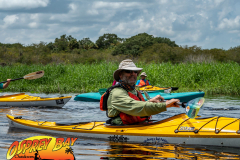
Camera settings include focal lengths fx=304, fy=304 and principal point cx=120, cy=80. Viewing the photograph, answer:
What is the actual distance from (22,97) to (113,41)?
125ft

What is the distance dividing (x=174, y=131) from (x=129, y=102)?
2.34 feet

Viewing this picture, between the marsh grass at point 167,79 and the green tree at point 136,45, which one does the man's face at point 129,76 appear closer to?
the marsh grass at point 167,79

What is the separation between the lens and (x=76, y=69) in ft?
54.7

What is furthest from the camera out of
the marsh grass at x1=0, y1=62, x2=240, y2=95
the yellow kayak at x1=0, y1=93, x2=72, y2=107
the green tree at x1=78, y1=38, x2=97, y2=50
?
the green tree at x1=78, y1=38, x2=97, y2=50

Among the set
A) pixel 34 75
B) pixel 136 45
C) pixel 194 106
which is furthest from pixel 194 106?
pixel 136 45

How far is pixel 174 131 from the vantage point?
3.88 m

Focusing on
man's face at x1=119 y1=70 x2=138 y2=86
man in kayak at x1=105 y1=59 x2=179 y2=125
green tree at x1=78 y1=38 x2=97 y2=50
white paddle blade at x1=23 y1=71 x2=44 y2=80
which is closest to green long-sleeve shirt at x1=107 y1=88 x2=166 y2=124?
man in kayak at x1=105 y1=59 x2=179 y2=125

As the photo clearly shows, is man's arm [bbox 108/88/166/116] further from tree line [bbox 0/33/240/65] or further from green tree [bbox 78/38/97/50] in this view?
green tree [bbox 78/38/97/50]

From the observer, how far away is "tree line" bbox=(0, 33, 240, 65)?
2500cm

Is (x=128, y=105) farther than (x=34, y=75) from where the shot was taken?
No

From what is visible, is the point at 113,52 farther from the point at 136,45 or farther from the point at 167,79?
the point at 167,79

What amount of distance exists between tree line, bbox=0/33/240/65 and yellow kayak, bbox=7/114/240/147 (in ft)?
37.2

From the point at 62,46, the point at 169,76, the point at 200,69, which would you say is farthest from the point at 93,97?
the point at 62,46

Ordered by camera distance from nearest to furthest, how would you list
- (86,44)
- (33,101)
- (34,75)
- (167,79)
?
1. (33,101)
2. (34,75)
3. (167,79)
4. (86,44)
